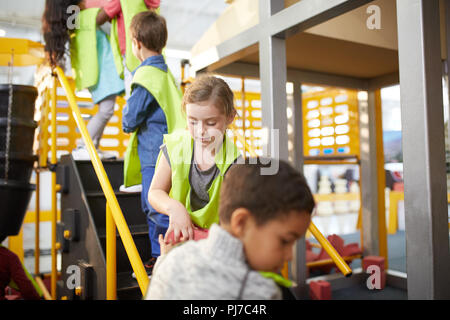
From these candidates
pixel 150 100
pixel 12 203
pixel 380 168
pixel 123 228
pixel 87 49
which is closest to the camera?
pixel 123 228

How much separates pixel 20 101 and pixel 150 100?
181cm

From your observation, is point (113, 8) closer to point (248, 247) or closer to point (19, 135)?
point (19, 135)

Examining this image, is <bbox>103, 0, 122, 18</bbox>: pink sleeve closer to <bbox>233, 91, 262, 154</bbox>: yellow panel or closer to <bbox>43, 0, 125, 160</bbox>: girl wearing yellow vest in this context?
<bbox>43, 0, 125, 160</bbox>: girl wearing yellow vest

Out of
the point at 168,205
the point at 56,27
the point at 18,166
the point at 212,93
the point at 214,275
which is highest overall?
the point at 56,27

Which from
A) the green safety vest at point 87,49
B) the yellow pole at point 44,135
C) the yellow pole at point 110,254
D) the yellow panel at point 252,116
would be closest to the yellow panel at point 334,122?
the yellow panel at point 252,116

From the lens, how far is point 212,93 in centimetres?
127

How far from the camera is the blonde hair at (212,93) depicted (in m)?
1.26

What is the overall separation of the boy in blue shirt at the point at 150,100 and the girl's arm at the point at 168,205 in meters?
0.44

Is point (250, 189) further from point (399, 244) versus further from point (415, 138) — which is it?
point (399, 244)

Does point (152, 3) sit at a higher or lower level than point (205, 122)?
higher

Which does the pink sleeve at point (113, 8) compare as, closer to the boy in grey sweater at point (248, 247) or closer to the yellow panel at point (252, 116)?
the yellow panel at point (252, 116)

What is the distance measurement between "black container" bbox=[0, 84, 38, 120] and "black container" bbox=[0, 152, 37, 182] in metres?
0.31

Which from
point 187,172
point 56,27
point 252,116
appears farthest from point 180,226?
point 252,116
